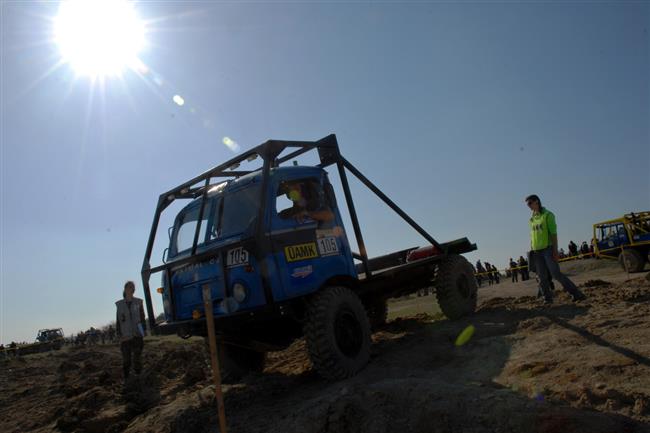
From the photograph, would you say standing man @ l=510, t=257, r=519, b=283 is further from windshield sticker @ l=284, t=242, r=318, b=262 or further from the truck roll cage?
windshield sticker @ l=284, t=242, r=318, b=262

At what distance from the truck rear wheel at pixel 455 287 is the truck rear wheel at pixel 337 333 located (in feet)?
7.23

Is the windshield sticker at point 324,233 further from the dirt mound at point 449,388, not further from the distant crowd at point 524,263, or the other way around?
the distant crowd at point 524,263

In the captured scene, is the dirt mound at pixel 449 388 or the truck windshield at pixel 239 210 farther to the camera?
the truck windshield at pixel 239 210

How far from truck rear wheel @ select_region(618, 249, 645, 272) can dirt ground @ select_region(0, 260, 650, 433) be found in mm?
11850

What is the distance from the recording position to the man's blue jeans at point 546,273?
7211mm

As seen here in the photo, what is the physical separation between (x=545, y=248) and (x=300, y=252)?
4218 millimetres

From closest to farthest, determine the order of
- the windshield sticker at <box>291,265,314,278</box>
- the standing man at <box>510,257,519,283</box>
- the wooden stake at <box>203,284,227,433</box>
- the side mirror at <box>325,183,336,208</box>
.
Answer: the wooden stake at <box>203,284,227,433</box> → the windshield sticker at <box>291,265,314,278</box> → the side mirror at <box>325,183,336,208</box> → the standing man at <box>510,257,519,283</box>

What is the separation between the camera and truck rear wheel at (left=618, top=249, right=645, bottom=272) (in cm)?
1820

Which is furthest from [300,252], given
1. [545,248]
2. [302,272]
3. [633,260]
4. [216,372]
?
[633,260]

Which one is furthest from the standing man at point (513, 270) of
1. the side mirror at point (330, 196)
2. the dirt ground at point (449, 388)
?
the side mirror at point (330, 196)

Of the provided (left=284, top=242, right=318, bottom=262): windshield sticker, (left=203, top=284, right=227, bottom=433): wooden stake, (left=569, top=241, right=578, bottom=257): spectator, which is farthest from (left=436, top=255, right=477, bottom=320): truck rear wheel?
(left=569, top=241, right=578, bottom=257): spectator

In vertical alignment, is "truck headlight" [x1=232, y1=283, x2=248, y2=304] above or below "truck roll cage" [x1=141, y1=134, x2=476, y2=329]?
below

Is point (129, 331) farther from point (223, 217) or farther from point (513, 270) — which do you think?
point (513, 270)

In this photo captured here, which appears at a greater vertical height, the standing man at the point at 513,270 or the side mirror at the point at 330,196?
the side mirror at the point at 330,196
